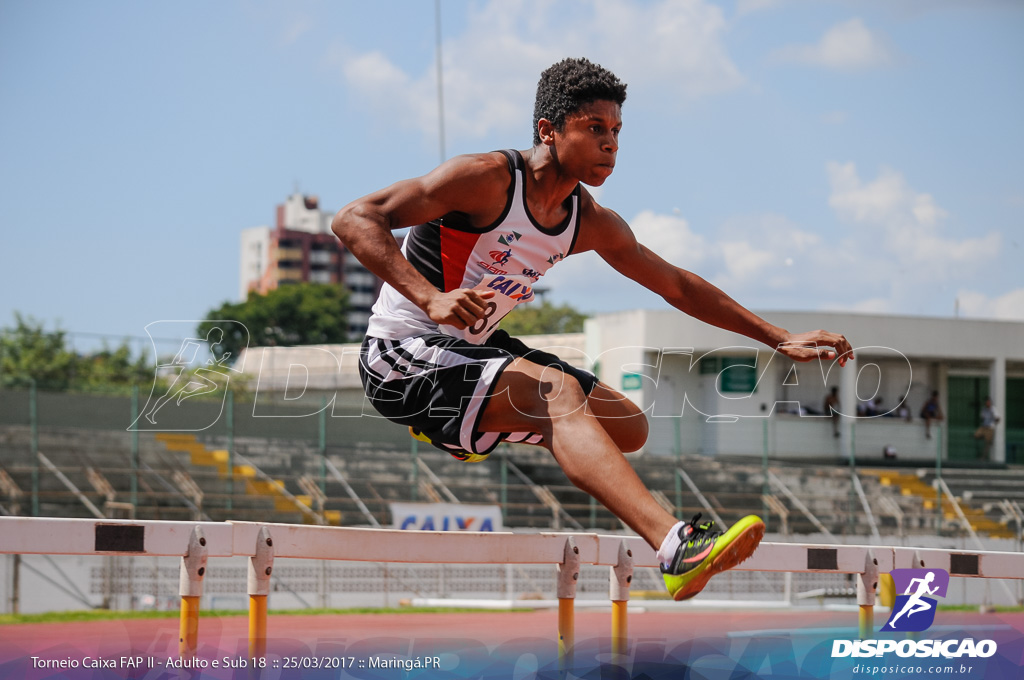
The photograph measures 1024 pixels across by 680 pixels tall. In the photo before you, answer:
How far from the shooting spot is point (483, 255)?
11.5 feet

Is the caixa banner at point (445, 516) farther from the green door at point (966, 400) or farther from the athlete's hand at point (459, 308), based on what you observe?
the green door at point (966, 400)

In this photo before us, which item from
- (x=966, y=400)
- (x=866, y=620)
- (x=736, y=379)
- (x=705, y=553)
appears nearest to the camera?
(x=705, y=553)

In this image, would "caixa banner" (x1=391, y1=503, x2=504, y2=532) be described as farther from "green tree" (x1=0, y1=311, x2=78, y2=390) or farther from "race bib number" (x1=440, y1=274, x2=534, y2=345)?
"race bib number" (x1=440, y1=274, x2=534, y2=345)

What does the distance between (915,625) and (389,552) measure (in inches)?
87.0

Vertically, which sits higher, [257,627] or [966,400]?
[966,400]

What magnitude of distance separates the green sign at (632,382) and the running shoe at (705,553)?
23.3 meters

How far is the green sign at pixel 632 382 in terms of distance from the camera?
85.7ft

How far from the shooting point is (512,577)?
1565 centimetres

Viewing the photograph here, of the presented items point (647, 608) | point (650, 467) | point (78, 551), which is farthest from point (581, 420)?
point (650, 467)

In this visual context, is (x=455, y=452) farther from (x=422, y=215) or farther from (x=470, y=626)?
(x=470, y=626)

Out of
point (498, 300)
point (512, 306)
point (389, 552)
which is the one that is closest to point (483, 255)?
point (498, 300)

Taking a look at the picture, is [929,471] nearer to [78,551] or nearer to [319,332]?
[78,551]

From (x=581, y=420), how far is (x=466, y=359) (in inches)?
17.2

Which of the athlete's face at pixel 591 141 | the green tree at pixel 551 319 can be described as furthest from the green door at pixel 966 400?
the green tree at pixel 551 319
